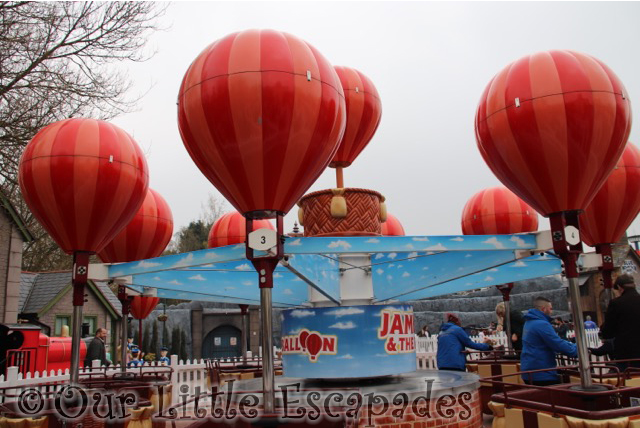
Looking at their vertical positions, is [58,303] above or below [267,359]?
above

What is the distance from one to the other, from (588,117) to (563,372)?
11.8 ft

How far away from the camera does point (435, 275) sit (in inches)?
281

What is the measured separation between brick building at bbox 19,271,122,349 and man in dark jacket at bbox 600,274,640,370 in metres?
17.1

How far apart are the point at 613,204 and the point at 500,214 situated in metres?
3.13

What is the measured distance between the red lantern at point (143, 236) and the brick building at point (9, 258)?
8427 mm

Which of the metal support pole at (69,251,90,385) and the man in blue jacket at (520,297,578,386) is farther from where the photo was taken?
the metal support pole at (69,251,90,385)

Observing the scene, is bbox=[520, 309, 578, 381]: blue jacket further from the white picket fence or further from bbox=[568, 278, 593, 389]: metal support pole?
the white picket fence

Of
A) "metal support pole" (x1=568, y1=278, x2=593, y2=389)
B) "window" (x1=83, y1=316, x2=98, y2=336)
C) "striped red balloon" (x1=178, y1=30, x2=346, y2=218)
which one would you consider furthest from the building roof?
"metal support pole" (x1=568, y1=278, x2=593, y2=389)

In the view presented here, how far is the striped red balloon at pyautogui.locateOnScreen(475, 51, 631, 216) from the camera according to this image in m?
5.22

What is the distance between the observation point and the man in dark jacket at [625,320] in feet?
19.7

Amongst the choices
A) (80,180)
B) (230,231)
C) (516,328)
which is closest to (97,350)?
(230,231)

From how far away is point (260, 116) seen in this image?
4773mm

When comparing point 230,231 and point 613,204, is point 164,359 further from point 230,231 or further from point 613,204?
point 613,204

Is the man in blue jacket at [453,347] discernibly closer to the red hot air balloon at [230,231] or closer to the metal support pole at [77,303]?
the red hot air balloon at [230,231]
